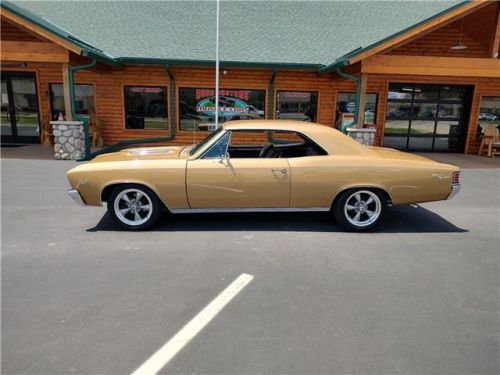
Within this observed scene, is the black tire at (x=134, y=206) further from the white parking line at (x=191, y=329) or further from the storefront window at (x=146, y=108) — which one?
the storefront window at (x=146, y=108)

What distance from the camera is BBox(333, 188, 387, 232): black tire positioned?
16.6 ft

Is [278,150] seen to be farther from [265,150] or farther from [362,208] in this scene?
[362,208]

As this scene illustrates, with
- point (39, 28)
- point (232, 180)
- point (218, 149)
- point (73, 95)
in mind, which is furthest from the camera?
point (73, 95)

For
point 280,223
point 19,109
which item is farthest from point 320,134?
point 19,109

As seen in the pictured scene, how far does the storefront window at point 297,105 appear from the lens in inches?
523

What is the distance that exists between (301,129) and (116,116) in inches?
383

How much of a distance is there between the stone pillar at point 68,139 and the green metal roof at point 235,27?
206 centimetres

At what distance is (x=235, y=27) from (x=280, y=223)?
11829 mm

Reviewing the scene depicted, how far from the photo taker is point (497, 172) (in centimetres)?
995

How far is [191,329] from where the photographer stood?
2.88 m

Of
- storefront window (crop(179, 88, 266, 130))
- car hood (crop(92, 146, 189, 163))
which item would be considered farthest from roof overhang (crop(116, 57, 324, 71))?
car hood (crop(92, 146, 189, 163))

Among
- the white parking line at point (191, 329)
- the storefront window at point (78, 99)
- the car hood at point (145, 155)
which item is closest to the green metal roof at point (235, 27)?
the storefront window at point (78, 99)

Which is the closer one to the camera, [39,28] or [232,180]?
[232,180]

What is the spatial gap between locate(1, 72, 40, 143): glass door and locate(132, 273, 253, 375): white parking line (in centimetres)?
1260
